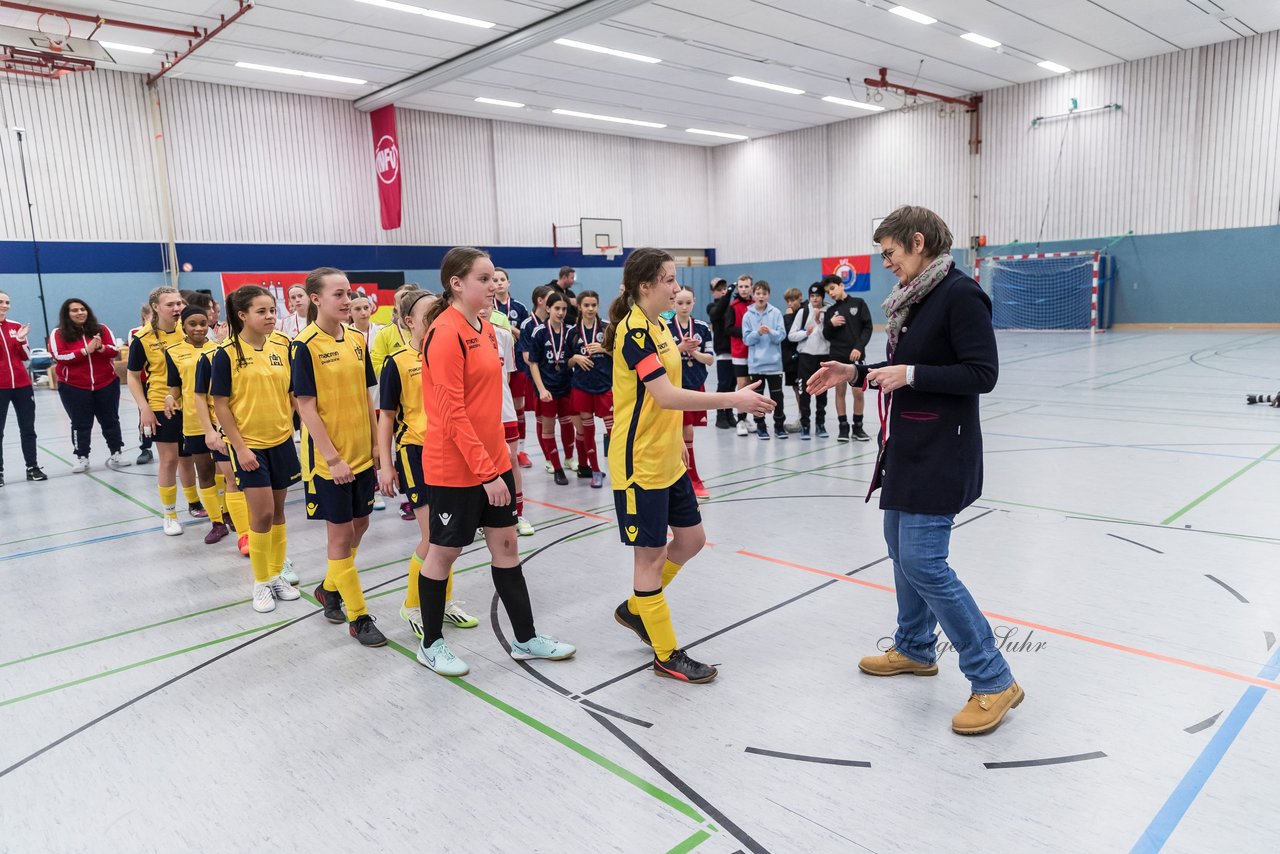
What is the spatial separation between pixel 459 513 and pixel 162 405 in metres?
4.54

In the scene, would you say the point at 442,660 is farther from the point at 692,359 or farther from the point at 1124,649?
the point at 692,359

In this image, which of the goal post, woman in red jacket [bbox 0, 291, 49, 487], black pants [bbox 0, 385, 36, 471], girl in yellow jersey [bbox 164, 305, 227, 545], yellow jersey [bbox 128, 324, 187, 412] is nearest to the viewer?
girl in yellow jersey [bbox 164, 305, 227, 545]

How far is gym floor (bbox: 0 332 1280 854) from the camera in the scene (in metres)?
2.42

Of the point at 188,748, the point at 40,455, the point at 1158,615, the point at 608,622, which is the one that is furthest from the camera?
the point at 40,455

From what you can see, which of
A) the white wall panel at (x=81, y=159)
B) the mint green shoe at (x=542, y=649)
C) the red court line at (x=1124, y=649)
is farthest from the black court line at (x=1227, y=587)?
the white wall panel at (x=81, y=159)

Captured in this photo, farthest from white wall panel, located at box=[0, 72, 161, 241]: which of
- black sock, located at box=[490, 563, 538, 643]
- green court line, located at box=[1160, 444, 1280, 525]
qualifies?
green court line, located at box=[1160, 444, 1280, 525]

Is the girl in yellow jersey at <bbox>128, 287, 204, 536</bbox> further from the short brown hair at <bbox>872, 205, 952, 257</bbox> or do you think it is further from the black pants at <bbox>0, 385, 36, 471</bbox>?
the short brown hair at <bbox>872, 205, 952, 257</bbox>

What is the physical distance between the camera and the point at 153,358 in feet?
22.3

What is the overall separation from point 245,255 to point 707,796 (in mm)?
19887

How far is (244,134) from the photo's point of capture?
1892cm

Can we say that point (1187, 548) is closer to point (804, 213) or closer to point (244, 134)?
point (244, 134)

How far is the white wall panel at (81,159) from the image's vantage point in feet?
53.3

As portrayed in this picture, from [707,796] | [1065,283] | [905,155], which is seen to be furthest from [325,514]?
[905,155]

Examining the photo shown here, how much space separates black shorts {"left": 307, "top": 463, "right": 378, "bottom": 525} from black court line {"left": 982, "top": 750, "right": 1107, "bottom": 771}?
2.91 m
